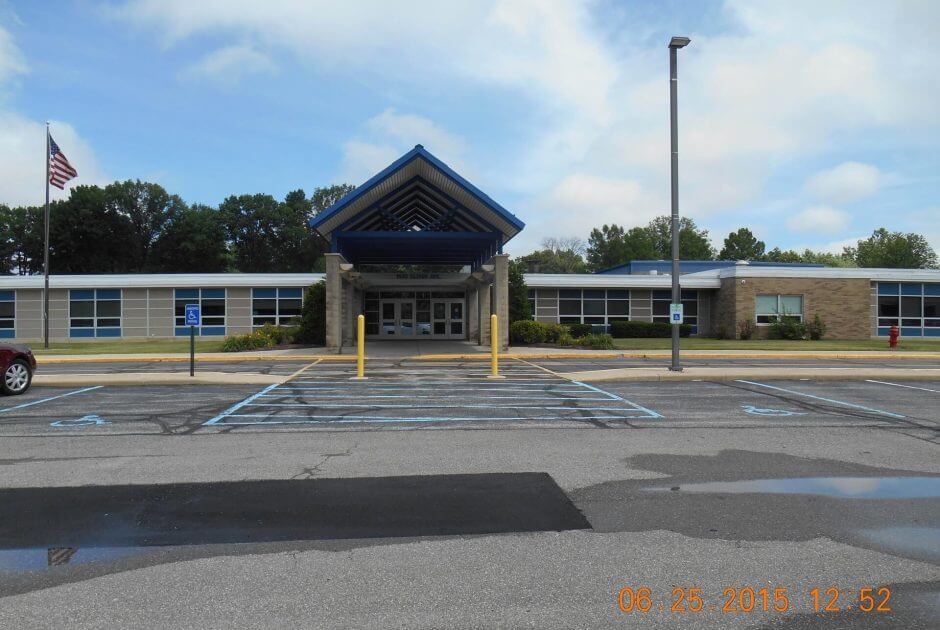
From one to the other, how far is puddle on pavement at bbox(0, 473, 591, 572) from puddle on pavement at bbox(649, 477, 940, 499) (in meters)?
1.54

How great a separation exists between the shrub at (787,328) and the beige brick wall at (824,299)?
1166 mm

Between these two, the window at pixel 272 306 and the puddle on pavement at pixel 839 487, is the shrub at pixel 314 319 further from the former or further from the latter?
the puddle on pavement at pixel 839 487

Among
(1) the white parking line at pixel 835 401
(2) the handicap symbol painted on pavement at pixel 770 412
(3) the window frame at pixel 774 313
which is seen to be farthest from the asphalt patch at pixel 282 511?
(3) the window frame at pixel 774 313

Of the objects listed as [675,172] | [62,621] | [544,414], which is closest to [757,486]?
[544,414]

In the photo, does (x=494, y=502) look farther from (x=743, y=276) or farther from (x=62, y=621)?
(x=743, y=276)

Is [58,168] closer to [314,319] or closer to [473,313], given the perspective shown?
[314,319]

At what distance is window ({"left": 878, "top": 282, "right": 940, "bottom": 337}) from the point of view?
35.7 metres

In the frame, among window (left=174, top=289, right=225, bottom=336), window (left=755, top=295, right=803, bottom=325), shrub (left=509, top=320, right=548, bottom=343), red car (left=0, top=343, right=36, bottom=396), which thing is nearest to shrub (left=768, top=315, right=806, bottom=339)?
window (left=755, top=295, right=803, bottom=325)

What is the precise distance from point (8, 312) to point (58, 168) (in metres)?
10.9

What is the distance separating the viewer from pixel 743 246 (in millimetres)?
93125

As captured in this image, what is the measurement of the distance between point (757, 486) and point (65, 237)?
7332 centimetres

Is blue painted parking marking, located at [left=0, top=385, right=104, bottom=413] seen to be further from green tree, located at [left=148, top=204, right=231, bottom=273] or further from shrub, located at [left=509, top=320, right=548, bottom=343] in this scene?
green tree, located at [left=148, top=204, right=231, bottom=273]

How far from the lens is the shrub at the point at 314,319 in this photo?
2764cm

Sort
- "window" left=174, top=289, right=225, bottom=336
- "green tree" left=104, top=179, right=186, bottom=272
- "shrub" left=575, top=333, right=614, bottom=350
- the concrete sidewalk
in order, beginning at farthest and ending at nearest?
"green tree" left=104, top=179, right=186, bottom=272 → "window" left=174, top=289, right=225, bottom=336 → "shrub" left=575, top=333, right=614, bottom=350 → the concrete sidewalk
